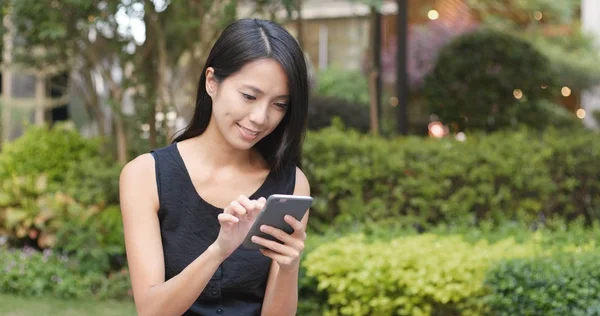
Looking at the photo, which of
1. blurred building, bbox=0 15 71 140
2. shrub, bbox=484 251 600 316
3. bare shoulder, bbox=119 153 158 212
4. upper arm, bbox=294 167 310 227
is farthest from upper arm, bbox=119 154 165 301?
blurred building, bbox=0 15 71 140

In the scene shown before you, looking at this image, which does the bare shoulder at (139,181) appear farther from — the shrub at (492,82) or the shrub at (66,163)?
the shrub at (492,82)

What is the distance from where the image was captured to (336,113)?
12.0 meters

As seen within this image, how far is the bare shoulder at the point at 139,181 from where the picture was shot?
7.38 ft

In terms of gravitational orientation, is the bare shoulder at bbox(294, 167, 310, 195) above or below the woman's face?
below

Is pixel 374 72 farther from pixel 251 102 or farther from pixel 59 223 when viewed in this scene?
pixel 251 102

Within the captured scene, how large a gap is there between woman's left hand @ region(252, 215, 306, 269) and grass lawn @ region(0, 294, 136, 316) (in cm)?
402

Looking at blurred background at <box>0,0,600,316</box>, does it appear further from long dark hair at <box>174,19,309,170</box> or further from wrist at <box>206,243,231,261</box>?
wrist at <box>206,243,231,261</box>

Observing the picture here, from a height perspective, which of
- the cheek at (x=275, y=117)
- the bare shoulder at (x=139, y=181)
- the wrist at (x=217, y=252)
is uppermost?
the cheek at (x=275, y=117)

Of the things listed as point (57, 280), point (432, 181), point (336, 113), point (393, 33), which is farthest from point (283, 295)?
point (393, 33)

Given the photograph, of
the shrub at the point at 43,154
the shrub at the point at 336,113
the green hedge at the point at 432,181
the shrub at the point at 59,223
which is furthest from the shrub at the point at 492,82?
the shrub at the point at 59,223

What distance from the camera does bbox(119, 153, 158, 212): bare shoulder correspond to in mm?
2248

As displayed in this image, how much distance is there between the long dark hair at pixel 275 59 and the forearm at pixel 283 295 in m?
0.35

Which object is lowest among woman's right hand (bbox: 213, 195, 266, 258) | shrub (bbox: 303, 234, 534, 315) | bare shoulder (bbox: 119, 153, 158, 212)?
shrub (bbox: 303, 234, 534, 315)

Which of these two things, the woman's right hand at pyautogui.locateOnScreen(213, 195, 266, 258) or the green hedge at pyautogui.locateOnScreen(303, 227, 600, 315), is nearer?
the woman's right hand at pyautogui.locateOnScreen(213, 195, 266, 258)
